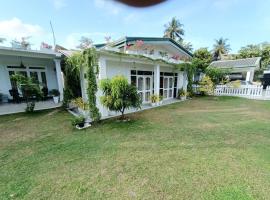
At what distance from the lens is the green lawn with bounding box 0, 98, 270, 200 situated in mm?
2426

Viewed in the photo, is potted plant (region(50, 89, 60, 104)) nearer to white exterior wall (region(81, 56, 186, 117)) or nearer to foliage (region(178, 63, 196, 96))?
white exterior wall (region(81, 56, 186, 117))

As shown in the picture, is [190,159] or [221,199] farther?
[190,159]

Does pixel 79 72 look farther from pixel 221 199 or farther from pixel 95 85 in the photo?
pixel 221 199

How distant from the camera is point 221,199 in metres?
2.23

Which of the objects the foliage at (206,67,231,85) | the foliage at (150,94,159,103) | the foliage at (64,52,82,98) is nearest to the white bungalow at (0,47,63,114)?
the foliage at (64,52,82,98)

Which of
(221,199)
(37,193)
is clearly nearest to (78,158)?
(37,193)

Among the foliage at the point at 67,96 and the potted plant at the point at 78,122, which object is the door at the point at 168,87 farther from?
the potted plant at the point at 78,122

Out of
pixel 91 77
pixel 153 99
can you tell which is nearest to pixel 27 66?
pixel 91 77

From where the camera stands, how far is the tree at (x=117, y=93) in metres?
5.52

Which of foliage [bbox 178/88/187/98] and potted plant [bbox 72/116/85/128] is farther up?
foliage [bbox 178/88/187/98]

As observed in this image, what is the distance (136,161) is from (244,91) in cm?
1375

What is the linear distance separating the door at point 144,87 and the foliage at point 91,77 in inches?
148

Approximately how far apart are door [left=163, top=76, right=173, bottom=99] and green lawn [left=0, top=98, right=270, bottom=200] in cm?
623

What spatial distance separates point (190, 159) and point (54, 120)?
19.5 feet
